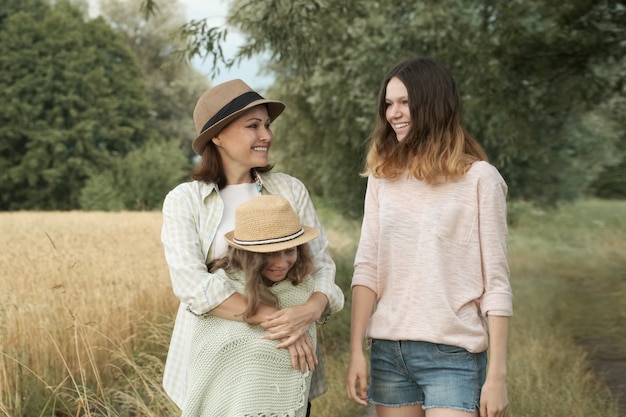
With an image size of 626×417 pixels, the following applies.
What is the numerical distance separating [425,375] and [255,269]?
66cm

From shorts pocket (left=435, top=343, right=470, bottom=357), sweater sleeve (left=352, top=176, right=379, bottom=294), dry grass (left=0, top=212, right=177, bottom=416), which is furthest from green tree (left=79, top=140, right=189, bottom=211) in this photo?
shorts pocket (left=435, top=343, right=470, bottom=357)

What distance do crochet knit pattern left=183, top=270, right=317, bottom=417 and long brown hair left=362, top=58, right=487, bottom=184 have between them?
2.24 ft

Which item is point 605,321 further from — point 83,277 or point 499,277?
point 499,277

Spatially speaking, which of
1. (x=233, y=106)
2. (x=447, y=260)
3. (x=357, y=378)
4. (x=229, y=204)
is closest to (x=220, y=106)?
(x=233, y=106)

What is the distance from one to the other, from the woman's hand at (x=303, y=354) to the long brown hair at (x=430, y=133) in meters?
0.63

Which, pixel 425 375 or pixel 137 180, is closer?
pixel 425 375

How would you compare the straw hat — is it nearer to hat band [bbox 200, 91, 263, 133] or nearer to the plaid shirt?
the plaid shirt

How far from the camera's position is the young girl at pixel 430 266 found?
8.70 ft

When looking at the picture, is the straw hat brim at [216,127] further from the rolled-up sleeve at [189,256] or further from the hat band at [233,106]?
the rolled-up sleeve at [189,256]

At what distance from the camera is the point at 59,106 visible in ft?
127

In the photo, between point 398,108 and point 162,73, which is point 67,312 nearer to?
point 398,108

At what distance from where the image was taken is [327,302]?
2.85m

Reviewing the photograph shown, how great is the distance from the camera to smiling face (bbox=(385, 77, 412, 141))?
281 centimetres

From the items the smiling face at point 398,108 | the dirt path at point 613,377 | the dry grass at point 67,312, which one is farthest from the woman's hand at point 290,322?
the dirt path at point 613,377
